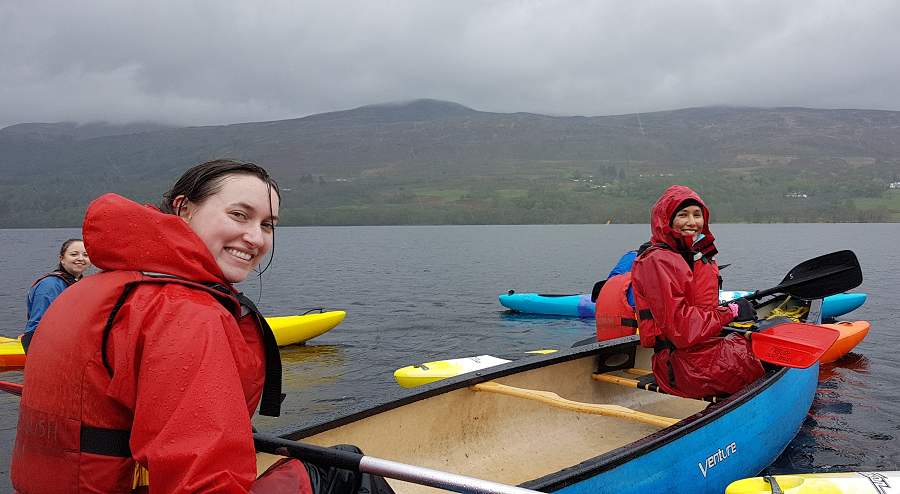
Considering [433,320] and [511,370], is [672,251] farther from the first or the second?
[433,320]

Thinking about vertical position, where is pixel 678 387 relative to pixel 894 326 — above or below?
above

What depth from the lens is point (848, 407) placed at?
10742mm

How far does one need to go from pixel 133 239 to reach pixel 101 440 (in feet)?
2.42

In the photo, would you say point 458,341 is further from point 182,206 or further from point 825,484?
point 182,206

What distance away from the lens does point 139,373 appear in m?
1.97

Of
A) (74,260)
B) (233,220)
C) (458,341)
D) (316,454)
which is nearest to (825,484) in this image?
(316,454)

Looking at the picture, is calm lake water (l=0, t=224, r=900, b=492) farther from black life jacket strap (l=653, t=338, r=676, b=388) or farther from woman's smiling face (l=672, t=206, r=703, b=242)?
woman's smiling face (l=672, t=206, r=703, b=242)

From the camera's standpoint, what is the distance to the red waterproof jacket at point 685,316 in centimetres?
578

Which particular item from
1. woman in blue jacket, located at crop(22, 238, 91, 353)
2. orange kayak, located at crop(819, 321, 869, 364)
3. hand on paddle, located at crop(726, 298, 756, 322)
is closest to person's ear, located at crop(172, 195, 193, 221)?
hand on paddle, located at crop(726, 298, 756, 322)

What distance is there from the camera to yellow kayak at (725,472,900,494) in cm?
444

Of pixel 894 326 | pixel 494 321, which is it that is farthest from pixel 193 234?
pixel 894 326

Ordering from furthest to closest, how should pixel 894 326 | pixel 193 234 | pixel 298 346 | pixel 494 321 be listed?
pixel 494 321, pixel 894 326, pixel 298 346, pixel 193 234

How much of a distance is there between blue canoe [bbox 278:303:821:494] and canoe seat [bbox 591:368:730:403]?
10cm

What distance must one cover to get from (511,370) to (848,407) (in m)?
7.98
